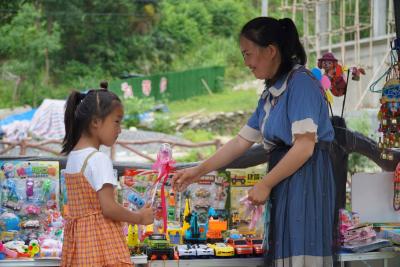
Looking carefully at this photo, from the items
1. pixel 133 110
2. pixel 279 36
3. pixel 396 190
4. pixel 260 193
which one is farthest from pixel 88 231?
pixel 133 110

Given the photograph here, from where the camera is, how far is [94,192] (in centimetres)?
249

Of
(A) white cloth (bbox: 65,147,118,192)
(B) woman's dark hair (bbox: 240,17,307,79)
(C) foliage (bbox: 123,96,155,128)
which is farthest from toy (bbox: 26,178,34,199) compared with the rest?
(C) foliage (bbox: 123,96,155,128)

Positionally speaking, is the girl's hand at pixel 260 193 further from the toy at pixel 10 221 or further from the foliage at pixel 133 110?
the foliage at pixel 133 110

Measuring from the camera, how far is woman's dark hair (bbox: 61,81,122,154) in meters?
2.52

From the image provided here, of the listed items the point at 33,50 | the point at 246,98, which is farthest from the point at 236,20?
the point at 33,50

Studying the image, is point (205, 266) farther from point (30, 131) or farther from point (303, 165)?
point (30, 131)

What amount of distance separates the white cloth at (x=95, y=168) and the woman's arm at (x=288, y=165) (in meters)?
0.55

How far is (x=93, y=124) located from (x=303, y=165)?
2.66 feet

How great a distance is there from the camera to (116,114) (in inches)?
100.0

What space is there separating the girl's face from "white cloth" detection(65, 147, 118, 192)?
57 millimetres

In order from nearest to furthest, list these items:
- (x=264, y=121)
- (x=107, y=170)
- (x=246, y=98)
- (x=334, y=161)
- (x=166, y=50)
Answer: (x=107, y=170) < (x=264, y=121) < (x=334, y=161) < (x=246, y=98) < (x=166, y=50)

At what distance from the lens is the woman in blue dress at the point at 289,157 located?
2.55m

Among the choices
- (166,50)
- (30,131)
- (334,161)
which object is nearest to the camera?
(334,161)

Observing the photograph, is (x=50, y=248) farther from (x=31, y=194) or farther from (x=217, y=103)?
(x=217, y=103)
